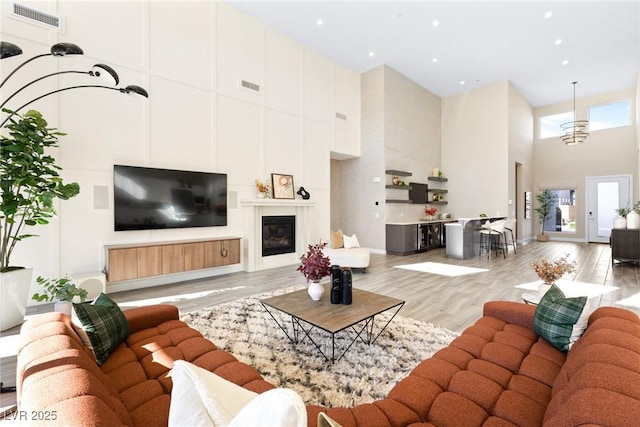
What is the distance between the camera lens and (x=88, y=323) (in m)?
1.58

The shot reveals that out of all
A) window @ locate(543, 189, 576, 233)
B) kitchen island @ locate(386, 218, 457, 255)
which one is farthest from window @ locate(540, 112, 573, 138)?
kitchen island @ locate(386, 218, 457, 255)

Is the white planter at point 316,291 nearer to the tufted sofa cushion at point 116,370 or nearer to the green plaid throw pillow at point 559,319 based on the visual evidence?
the tufted sofa cushion at point 116,370

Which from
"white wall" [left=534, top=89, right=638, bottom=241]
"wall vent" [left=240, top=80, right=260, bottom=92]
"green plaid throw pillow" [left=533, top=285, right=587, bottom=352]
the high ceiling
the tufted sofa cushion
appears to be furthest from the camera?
"white wall" [left=534, top=89, right=638, bottom=241]

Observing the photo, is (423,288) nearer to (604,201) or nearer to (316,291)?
(316,291)

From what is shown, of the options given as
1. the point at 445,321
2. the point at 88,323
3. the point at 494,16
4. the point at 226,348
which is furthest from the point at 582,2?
the point at 88,323

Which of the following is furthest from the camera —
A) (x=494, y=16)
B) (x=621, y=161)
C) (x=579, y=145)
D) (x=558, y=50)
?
(x=579, y=145)

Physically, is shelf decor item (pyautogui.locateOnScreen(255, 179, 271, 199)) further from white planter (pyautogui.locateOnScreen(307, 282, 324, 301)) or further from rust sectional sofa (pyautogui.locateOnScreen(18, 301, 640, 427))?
A: rust sectional sofa (pyautogui.locateOnScreen(18, 301, 640, 427))

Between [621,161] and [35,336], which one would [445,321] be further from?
[621,161]

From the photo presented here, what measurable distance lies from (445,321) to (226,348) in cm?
226

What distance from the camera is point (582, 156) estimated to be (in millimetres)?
10172

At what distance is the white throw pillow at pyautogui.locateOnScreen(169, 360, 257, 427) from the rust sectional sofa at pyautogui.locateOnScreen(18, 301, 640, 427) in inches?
9.1

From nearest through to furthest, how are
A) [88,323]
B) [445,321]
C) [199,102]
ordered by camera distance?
[88,323], [445,321], [199,102]

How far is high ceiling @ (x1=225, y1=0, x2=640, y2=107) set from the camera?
5496 millimetres

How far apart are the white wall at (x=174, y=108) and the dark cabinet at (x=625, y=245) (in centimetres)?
609
